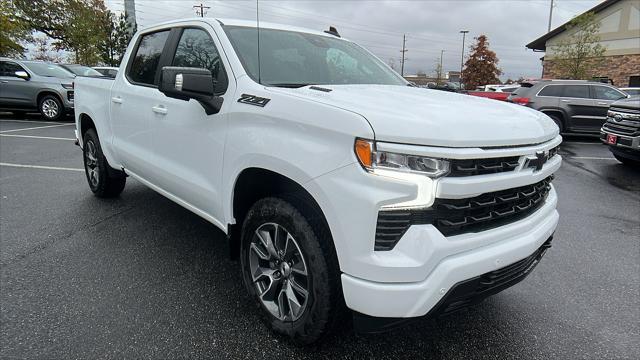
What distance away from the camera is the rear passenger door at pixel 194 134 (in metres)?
2.80

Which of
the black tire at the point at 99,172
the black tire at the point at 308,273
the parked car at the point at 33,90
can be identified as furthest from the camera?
the parked car at the point at 33,90

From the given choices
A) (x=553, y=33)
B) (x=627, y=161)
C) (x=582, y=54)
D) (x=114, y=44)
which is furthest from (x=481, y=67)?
(x=627, y=161)

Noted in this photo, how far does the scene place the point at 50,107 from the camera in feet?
42.9

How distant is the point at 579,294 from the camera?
128 inches

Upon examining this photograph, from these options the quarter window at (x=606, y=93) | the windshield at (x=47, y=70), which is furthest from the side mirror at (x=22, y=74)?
the quarter window at (x=606, y=93)

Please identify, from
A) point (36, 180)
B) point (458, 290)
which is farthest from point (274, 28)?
point (36, 180)

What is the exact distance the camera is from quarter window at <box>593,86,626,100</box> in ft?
39.5

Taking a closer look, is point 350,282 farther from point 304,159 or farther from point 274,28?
point 274,28

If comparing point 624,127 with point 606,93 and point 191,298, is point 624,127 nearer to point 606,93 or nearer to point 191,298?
point 606,93

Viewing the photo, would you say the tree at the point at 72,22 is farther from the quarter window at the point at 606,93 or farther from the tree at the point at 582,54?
the tree at the point at 582,54

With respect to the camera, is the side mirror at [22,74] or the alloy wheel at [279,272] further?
the side mirror at [22,74]

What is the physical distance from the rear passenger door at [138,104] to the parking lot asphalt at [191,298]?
2.43 ft

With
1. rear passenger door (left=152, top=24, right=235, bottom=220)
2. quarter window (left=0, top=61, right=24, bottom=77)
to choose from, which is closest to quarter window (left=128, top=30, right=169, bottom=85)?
rear passenger door (left=152, top=24, right=235, bottom=220)

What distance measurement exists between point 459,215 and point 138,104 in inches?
115
